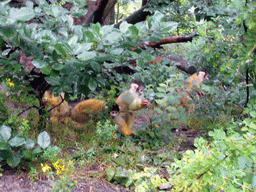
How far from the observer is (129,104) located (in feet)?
9.04

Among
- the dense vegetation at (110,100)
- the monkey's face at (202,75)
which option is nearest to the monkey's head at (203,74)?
the monkey's face at (202,75)

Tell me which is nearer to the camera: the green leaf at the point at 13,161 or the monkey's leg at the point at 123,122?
the green leaf at the point at 13,161

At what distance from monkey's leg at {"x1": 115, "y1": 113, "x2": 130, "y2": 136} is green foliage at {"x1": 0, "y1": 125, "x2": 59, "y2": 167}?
3.91 feet

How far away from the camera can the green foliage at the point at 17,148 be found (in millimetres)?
1606

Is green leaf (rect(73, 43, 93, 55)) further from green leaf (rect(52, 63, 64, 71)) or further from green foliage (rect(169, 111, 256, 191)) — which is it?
green foliage (rect(169, 111, 256, 191))

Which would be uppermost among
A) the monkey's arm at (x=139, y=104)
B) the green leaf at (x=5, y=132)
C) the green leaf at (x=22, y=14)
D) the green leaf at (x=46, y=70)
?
the green leaf at (x=22, y=14)

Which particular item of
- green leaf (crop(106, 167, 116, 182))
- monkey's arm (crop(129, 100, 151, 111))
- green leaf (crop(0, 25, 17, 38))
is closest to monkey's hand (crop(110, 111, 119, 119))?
monkey's arm (crop(129, 100, 151, 111))

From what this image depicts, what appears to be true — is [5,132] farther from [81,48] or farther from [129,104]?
[129,104]

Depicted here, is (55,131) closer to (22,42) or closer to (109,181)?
(109,181)

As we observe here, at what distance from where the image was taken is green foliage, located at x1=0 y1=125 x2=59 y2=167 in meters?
1.61

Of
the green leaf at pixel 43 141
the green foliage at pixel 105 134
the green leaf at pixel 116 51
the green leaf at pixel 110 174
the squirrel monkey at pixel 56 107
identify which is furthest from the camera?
the squirrel monkey at pixel 56 107

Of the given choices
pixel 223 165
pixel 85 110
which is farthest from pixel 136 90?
pixel 223 165

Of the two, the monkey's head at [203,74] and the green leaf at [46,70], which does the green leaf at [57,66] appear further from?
the monkey's head at [203,74]

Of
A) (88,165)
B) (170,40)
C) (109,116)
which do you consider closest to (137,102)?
(109,116)
